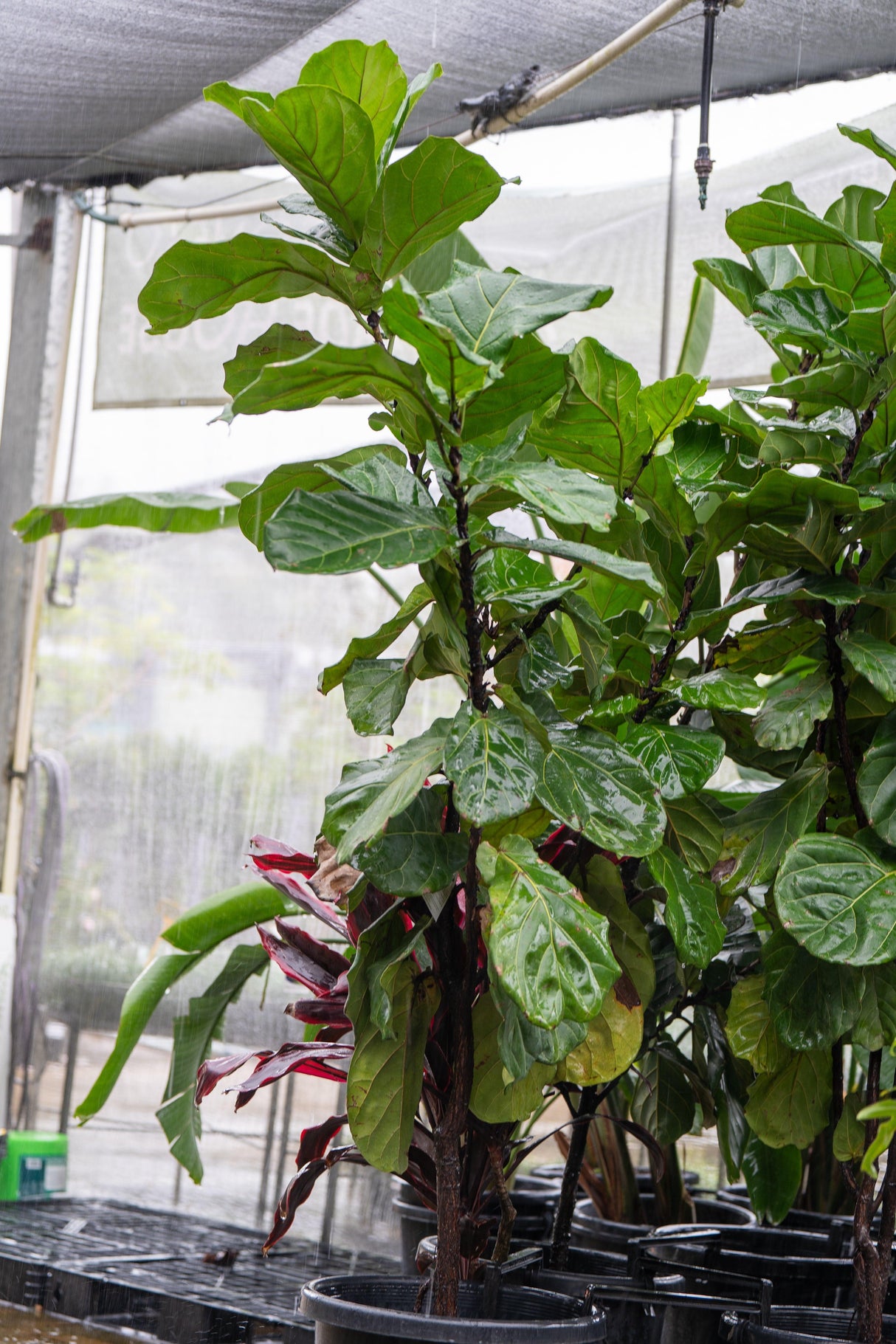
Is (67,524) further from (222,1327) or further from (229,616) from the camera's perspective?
(222,1327)

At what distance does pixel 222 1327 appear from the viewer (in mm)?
1449

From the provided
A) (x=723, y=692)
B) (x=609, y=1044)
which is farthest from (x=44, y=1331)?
(x=723, y=692)

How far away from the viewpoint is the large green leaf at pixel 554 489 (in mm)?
763

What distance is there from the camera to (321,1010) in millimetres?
1118

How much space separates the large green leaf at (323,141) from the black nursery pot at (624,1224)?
39.1 inches

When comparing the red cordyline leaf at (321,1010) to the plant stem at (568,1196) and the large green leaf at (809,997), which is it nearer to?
the plant stem at (568,1196)

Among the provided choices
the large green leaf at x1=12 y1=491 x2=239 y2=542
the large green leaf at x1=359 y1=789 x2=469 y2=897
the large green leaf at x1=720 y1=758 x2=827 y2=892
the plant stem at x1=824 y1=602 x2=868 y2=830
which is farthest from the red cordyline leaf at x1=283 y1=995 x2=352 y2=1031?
the large green leaf at x1=12 y1=491 x2=239 y2=542

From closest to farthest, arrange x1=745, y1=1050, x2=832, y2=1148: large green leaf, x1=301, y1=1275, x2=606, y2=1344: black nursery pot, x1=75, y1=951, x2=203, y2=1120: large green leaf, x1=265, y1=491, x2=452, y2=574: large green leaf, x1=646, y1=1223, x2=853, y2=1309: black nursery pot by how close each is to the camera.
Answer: x1=265, y1=491, x2=452, y2=574: large green leaf < x1=301, y1=1275, x2=606, y2=1344: black nursery pot < x1=745, y1=1050, x2=832, y2=1148: large green leaf < x1=646, y1=1223, x2=853, y2=1309: black nursery pot < x1=75, y1=951, x2=203, y2=1120: large green leaf

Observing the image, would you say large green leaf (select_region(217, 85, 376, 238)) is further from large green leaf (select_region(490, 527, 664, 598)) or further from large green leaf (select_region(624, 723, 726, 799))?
large green leaf (select_region(624, 723, 726, 799))

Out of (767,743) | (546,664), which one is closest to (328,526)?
(546,664)

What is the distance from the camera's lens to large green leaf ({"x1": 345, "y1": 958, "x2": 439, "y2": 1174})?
0.97 metres

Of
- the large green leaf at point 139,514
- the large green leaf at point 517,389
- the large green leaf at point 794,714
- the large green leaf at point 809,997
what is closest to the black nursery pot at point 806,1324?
the large green leaf at point 809,997

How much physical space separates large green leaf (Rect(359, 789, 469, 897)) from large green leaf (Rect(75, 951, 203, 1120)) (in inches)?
27.4

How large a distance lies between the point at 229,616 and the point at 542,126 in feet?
3.02
